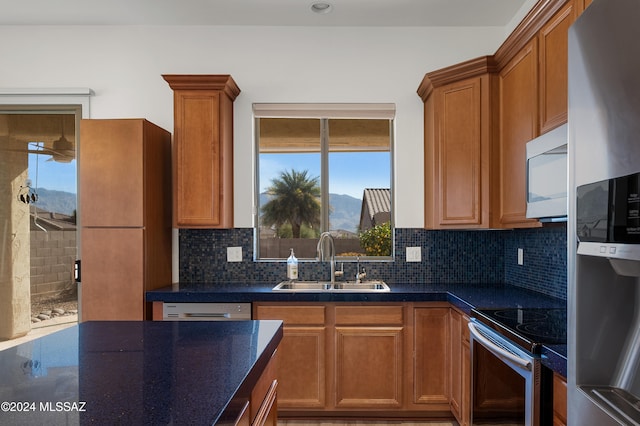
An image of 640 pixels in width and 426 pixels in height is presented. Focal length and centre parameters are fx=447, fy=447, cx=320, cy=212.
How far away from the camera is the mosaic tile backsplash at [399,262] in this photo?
3.38 m

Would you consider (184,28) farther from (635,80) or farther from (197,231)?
(635,80)

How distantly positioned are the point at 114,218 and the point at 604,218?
2.75 m

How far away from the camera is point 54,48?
11.4 ft

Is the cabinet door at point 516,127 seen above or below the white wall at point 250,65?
below

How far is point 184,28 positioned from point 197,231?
1.58 metres

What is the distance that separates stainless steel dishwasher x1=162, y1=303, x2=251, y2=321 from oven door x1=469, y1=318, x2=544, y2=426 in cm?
142

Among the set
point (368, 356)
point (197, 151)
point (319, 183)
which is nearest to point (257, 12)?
point (197, 151)

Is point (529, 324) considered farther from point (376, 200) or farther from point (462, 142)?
point (376, 200)

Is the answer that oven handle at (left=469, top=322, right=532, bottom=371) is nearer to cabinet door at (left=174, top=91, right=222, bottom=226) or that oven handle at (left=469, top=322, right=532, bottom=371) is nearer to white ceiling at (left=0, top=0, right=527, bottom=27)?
cabinet door at (left=174, top=91, right=222, bottom=226)

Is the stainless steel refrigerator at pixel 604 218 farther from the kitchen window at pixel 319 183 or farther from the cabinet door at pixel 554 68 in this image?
the kitchen window at pixel 319 183

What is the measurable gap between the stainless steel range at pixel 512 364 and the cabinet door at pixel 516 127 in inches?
22.9

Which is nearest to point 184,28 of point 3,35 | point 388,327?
point 3,35

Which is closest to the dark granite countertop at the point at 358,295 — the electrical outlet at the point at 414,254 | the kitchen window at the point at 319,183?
the electrical outlet at the point at 414,254

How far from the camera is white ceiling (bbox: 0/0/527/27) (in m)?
3.09
